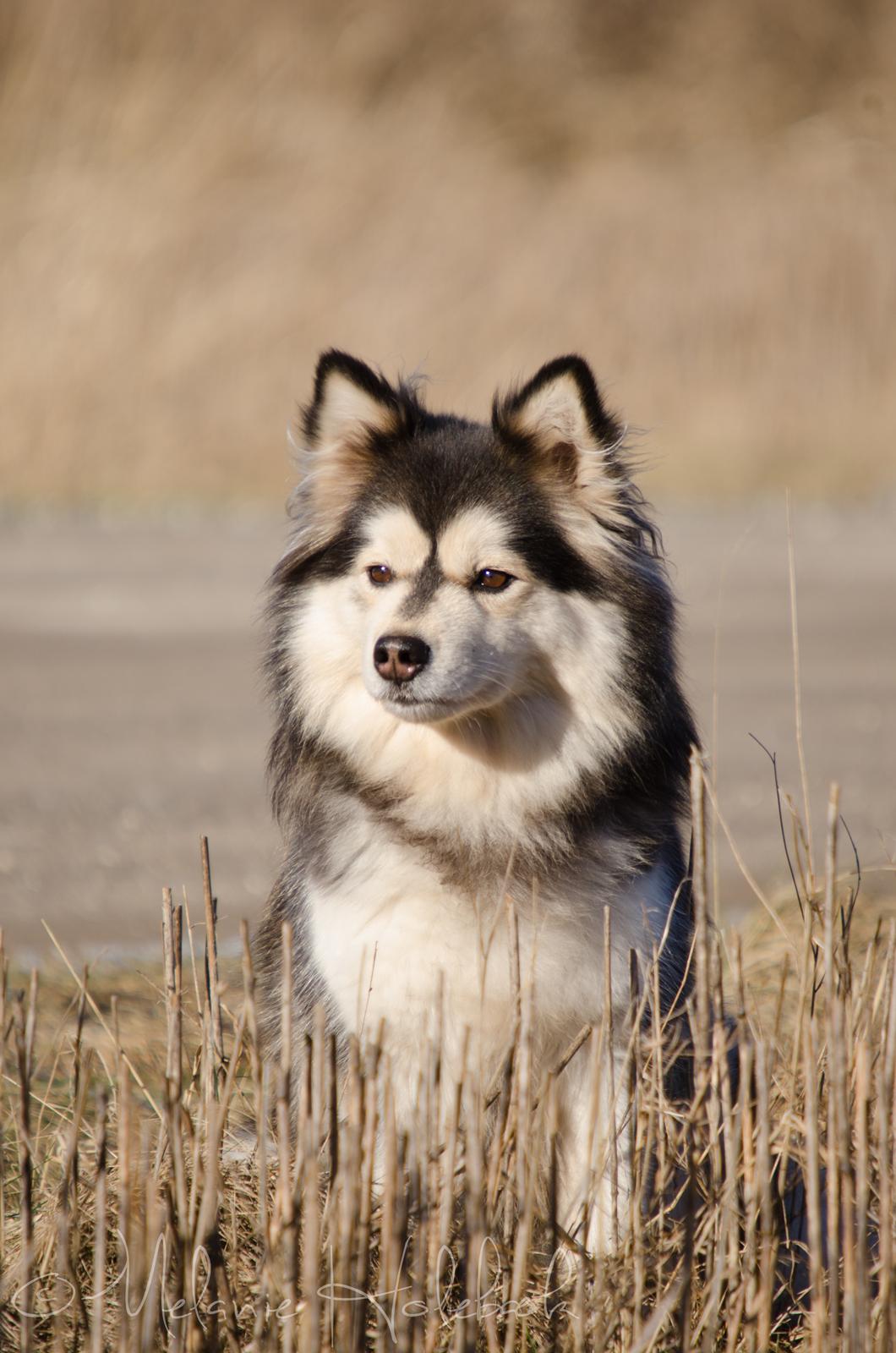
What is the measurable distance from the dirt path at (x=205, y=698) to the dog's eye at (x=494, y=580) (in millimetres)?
513

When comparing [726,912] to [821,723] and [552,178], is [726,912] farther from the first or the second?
[552,178]

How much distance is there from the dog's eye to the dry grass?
968mm

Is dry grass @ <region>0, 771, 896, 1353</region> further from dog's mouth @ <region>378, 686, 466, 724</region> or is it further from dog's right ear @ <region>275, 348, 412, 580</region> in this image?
dog's right ear @ <region>275, 348, 412, 580</region>

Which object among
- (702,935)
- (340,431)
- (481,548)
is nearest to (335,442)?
(340,431)

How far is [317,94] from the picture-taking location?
15500 millimetres

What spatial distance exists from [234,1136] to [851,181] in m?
14.8

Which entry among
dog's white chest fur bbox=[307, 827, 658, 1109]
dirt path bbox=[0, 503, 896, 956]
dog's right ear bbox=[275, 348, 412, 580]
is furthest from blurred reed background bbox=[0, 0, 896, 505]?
dog's white chest fur bbox=[307, 827, 658, 1109]

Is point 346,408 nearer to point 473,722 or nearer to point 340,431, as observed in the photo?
point 340,431

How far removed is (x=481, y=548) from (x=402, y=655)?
35 cm

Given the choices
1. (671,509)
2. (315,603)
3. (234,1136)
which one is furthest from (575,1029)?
(671,509)

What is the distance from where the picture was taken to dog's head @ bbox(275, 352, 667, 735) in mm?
3102

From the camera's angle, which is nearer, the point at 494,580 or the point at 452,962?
the point at 452,962

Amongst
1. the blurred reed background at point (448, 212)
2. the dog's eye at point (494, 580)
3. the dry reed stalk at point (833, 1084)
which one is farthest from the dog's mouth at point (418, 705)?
the blurred reed background at point (448, 212)

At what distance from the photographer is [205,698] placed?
28.7 feet
